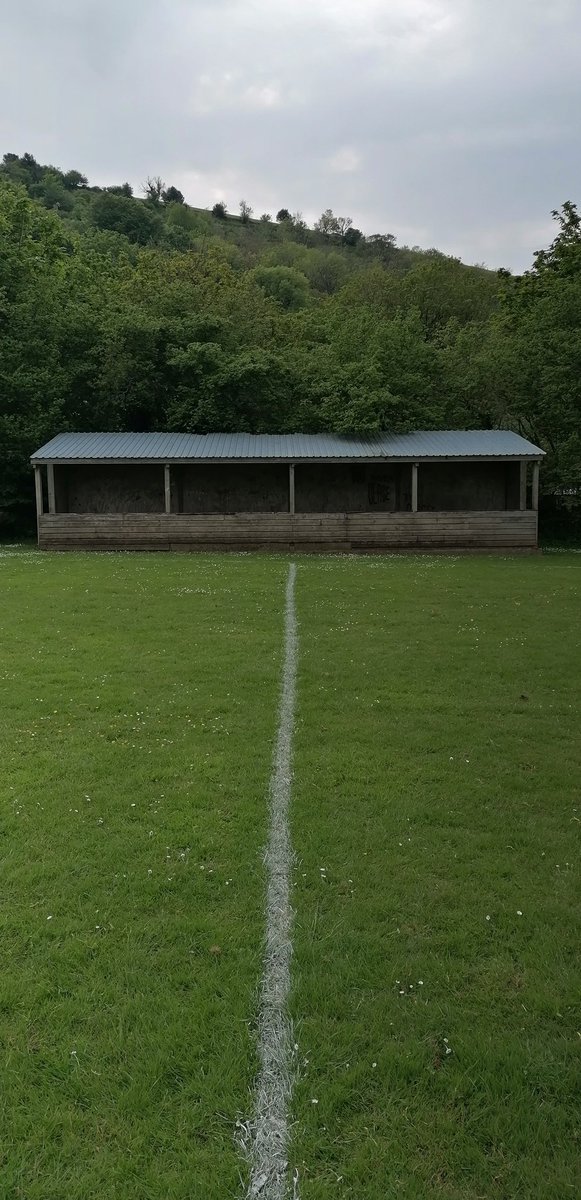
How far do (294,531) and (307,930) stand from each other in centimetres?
1945

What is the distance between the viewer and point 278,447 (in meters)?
23.4

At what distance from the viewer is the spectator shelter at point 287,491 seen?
22.3m

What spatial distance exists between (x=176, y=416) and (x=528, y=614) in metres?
18.8

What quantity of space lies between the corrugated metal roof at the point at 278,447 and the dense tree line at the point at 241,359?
4.27ft

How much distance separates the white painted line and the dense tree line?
2162cm

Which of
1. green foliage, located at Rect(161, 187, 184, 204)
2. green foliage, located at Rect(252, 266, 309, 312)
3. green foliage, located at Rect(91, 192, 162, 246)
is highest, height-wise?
green foliage, located at Rect(161, 187, 184, 204)

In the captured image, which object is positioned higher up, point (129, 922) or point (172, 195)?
point (172, 195)

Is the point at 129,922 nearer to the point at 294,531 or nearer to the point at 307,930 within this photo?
the point at 307,930

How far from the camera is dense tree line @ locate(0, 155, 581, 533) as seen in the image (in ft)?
79.9

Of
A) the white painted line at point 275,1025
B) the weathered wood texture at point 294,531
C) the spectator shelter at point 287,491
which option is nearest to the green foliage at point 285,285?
the spectator shelter at point 287,491

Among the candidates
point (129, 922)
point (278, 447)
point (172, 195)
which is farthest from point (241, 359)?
point (172, 195)

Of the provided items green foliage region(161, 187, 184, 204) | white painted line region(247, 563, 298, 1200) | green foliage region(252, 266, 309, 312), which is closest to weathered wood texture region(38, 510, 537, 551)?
white painted line region(247, 563, 298, 1200)

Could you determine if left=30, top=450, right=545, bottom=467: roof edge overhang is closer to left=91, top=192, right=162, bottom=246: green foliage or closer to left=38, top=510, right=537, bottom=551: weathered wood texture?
left=38, top=510, right=537, bottom=551: weathered wood texture

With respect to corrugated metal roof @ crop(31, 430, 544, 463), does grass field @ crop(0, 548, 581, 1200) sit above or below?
below
